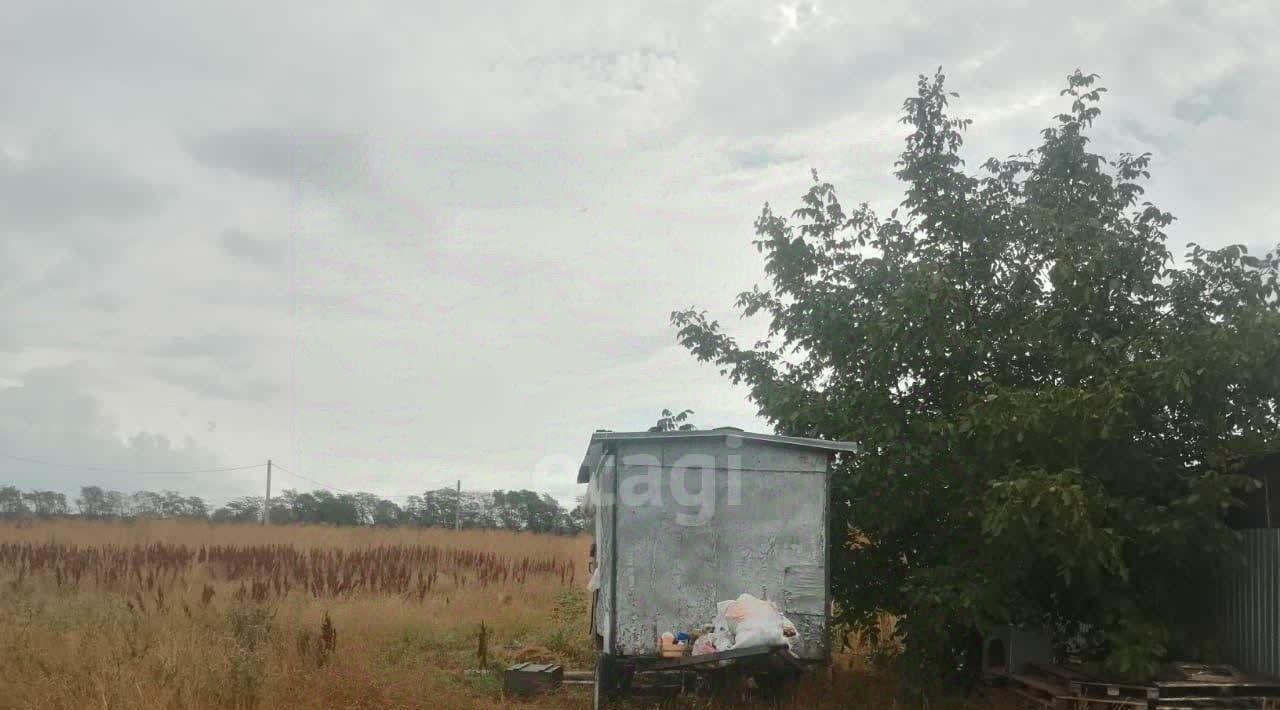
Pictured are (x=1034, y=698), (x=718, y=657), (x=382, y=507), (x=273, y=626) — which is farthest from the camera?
(x=382, y=507)

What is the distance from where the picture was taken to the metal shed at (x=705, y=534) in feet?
30.7

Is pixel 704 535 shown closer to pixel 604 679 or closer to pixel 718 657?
pixel 718 657

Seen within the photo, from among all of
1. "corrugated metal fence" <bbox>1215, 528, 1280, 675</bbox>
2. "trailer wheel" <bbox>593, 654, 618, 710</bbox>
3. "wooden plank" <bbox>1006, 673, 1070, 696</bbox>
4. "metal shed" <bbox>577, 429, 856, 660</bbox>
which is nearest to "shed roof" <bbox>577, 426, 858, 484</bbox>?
"metal shed" <bbox>577, 429, 856, 660</bbox>

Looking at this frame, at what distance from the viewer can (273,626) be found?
37.3ft

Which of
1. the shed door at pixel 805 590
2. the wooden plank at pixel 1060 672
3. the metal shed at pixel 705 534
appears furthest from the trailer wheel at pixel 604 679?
the wooden plank at pixel 1060 672

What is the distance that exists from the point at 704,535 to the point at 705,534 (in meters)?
0.02

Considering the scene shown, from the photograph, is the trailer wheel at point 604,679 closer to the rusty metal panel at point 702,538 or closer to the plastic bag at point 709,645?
the rusty metal panel at point 702,538

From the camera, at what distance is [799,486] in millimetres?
9656

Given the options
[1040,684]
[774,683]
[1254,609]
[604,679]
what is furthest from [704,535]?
[1254,609]

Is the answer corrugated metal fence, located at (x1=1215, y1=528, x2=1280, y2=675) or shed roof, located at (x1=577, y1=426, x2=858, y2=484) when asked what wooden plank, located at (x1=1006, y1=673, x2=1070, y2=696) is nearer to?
corrugated metal fence, located at (x1=1215, y1=528, x2=1280, y2=675)

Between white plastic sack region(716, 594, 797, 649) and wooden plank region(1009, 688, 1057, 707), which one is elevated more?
white plastic sack region(716, 594, 797, 649)

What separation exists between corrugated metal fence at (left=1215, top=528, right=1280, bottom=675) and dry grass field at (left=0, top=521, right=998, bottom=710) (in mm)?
3197

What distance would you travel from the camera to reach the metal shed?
9.37m

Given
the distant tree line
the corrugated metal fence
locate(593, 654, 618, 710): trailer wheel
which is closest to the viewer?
the corrugated metal fence
